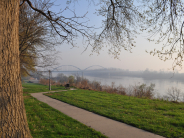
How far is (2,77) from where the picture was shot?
274 cm

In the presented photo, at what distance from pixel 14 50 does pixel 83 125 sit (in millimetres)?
3093

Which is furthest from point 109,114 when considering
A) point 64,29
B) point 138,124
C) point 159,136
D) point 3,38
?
point 3,38

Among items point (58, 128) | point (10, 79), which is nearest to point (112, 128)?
point (58, 128)

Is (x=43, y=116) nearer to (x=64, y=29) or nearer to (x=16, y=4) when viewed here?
(x=64, y=29)

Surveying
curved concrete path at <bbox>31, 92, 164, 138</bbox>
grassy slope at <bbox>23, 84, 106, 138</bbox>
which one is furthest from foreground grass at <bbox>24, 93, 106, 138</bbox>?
curved concrete path at <bbox>31, 92, 164, 138</bbox>

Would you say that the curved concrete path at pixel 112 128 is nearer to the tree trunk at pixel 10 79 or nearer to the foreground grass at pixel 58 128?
the foreground grass at pixel 58 128

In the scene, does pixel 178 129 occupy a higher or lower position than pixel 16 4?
lower

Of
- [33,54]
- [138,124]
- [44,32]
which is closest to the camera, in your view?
[138,124]

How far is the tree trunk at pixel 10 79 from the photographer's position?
2717 mm

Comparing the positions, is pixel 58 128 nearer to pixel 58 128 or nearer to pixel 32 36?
pixel 58 128

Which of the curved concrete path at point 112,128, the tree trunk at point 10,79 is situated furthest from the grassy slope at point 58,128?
the tree trunk at point 10,79

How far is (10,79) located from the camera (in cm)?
284

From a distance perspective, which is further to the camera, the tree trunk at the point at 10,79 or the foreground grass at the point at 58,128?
the foreground grass at the point at 58,128

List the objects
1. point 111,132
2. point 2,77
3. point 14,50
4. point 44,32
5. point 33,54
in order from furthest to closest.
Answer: point 33,54 < point 44,32 < point 111,132 < point 14,50 < point 2,77
